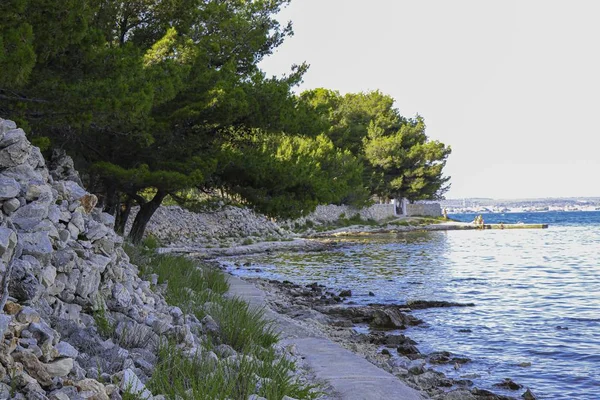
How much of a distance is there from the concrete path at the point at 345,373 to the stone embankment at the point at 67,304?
1.33 meters

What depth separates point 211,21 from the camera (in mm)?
18234

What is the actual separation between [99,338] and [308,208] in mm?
12898

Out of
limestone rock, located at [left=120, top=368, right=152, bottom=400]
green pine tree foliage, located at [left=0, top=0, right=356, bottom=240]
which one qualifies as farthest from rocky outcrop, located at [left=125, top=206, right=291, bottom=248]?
limestone rock, located at [left=120, top=368, right=152, bottom=400]

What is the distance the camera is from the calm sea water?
31.4 ft

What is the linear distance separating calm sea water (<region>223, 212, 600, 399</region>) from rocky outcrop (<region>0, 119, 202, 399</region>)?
4986 millimetres

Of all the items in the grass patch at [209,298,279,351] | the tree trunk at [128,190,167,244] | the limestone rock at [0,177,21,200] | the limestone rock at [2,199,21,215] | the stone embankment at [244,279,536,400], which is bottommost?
the stone embankment at [244,279,536,400]

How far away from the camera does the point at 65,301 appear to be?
6.30 metres

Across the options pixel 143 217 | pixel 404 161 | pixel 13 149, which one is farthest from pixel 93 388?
pixel 404 161

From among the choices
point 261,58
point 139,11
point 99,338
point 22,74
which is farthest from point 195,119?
point 99,338

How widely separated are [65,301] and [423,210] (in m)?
71.1

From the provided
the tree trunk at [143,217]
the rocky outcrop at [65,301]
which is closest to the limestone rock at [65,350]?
the rocky outcrop at [65,301]

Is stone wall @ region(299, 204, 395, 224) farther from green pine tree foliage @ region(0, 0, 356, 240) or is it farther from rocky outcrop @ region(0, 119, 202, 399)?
rocky outcrop @ region(0, 119, 202, 399)

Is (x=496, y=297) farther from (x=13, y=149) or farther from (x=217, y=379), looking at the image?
(x=217, y=379)

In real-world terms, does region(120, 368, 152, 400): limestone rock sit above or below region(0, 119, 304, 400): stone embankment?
below
